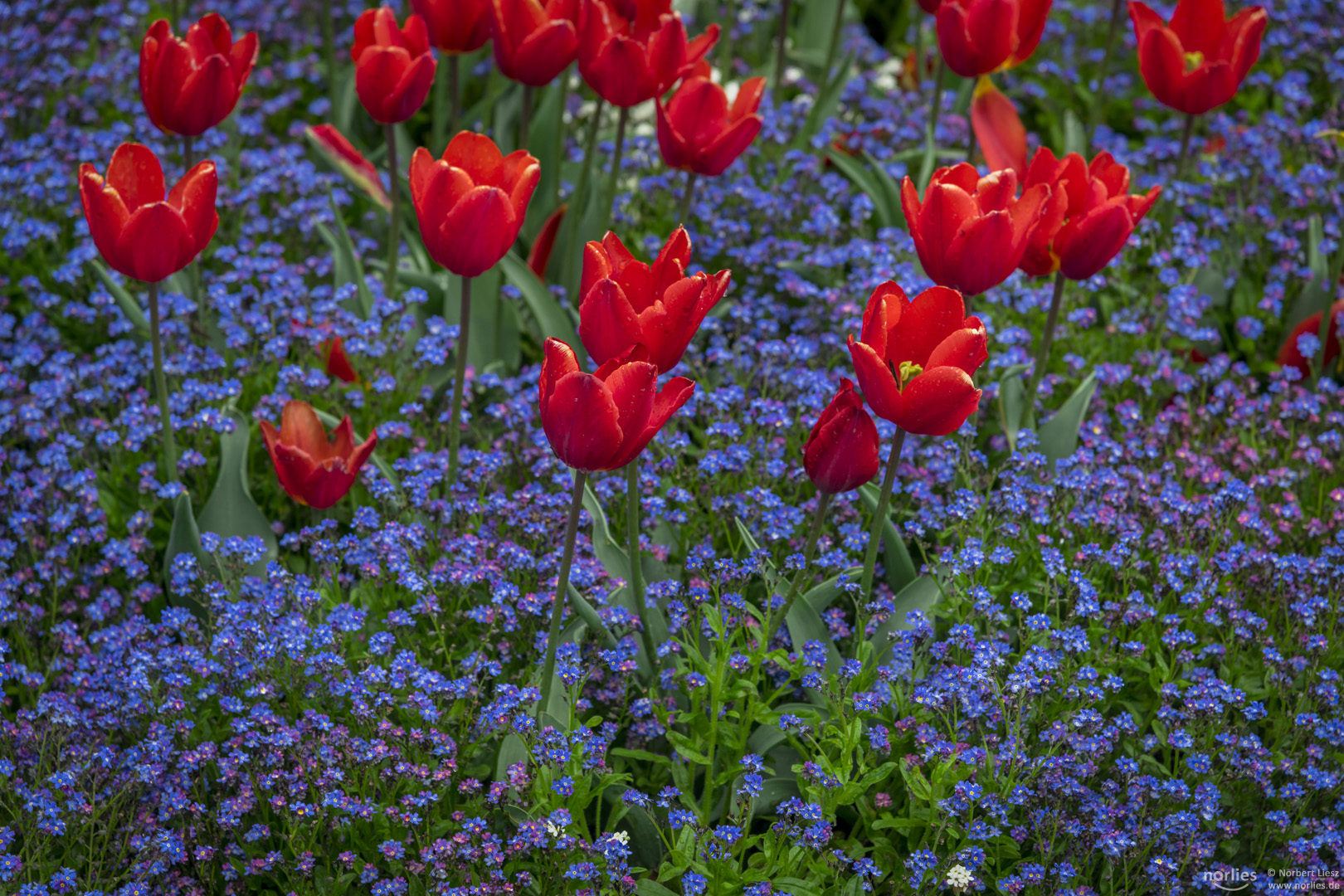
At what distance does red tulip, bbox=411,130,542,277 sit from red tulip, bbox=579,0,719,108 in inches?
26.8

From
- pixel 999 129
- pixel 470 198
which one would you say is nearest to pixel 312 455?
pixel 470 198

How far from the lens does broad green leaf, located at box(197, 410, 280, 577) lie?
2.90 m

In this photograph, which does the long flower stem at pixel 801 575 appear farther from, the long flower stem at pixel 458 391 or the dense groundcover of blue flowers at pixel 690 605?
the long flower stem at pixel 458 391

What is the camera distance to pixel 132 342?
11.4 feet

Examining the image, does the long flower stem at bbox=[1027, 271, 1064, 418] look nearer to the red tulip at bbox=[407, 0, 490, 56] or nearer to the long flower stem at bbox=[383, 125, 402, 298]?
the red tulip at bbox=[407, 0, 490, 56]

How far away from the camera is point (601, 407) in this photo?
185cm

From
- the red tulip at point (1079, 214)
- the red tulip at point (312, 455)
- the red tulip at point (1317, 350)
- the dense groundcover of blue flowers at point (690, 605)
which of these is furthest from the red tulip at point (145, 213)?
the red tulip at point (1317, 350)

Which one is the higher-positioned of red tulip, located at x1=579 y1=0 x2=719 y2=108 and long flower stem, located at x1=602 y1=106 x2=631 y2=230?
long flower stem, located at x1=602 y1=106 x2=631 y2=230

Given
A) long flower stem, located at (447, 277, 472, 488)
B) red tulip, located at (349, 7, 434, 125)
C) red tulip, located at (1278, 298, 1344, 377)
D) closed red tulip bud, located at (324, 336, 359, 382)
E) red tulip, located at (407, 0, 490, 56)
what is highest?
red tulip, located at (407, 0, 490, 56)

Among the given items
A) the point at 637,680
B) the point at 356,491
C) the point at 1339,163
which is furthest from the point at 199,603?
the point at 1339,163

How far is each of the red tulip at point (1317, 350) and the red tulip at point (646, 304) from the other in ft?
7.84

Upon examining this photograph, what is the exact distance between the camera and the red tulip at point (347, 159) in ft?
11.7

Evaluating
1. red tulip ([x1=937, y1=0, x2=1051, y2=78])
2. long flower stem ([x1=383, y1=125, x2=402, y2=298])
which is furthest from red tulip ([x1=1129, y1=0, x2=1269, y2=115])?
long flower stem ([x1=383, y1=125, x2=402, y2=298])

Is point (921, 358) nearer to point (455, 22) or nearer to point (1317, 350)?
point (455, 22)
